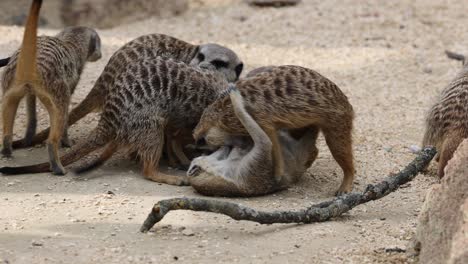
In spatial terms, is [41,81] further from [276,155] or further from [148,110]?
[276,155]

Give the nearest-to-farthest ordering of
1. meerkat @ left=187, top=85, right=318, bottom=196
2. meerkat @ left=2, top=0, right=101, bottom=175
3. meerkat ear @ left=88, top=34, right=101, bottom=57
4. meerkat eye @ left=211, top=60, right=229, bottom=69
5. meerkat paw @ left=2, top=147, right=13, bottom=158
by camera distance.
→ meerkat @ left=187, top=85, right=318, bottom=196
meerkat @ left=2, top=0, right=101, bottom=175
meerkat paw @ left=2, top=147, right=13, bottom=158
meerkat eye @ left=211, top=60, right=229, bottom=69
meerkat ear @ left=88, top=34, right=101, bottom=57

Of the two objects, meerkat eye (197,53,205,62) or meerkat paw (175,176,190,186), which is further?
meerkat eye (197,53,205,62)

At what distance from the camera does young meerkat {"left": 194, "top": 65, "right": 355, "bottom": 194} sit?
398 centimetres

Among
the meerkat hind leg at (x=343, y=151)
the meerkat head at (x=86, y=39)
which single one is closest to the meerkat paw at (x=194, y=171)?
the meerkat hind leg at (x=343, y=151)

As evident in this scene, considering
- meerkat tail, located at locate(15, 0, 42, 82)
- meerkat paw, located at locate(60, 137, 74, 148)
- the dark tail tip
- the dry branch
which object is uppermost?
meerkat tail, located at locate(15, 0, 42, 82)

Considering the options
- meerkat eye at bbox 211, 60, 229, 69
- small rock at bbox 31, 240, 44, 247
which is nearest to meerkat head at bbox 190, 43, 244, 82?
meerkat eye at bbox 211, 60, 229, 69

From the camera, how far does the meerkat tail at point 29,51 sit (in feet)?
13.1

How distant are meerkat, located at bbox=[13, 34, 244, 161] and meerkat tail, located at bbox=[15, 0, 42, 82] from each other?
598 mm

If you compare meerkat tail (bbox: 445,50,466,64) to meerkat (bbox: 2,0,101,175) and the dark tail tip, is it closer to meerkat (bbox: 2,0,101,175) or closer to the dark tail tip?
meerkat (bbox: 2,0,101,175)

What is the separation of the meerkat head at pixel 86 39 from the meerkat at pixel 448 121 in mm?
1895

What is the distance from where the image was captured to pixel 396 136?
5211 mm

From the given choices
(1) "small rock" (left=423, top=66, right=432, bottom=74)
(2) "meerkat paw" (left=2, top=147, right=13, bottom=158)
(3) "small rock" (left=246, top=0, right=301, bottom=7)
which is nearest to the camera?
(2) "meerkat paw" (left=2, top=147, right=13, bottom=158)

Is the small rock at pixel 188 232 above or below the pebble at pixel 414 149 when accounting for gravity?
above

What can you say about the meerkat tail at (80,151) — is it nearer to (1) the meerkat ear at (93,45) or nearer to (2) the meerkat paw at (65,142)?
(2) the meerkat paw at (65,142)
